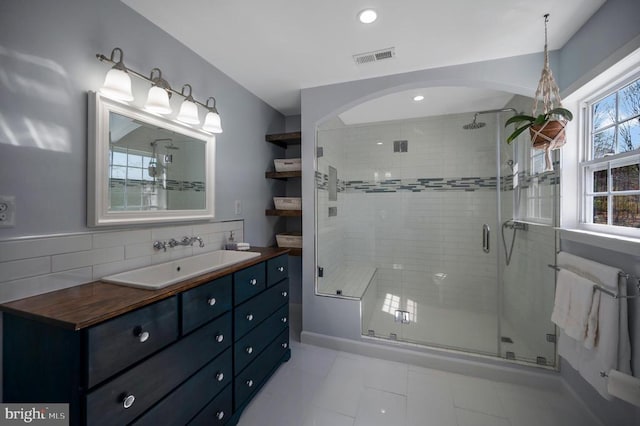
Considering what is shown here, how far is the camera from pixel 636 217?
1.31m

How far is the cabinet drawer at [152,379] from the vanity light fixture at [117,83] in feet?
4.24

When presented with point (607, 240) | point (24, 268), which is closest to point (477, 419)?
point (607, 240)

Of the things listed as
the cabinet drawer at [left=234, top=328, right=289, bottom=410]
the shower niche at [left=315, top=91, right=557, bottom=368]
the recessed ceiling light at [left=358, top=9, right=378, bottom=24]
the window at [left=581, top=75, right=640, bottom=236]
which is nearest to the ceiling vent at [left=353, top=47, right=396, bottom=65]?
the recessed ceiling light at [left=358, top=9, right=378, bottom=24]

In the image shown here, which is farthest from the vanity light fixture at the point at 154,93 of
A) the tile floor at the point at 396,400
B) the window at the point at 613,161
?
the window at the point at 613,161

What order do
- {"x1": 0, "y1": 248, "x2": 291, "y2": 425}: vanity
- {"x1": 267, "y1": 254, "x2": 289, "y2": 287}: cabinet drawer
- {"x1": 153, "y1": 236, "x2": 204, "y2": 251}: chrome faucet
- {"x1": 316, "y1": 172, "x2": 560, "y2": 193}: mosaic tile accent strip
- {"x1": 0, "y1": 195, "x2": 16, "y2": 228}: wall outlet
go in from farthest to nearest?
{"x1": 316, "y1": 172, "x2": 560, "y2": 193}: mosaic tile accent strip → {"x1": 267, "y1": 254, "x2": 289, "y2": 287}: cabinet drawer → {"x1": 153, "y1": 236, "x2": 204, "y2": 251}: chrome faucet → {"x1": 0, "y1": 195, "x2": 16, "y2": 228}: wall outlet → {"x1": 0, "y1": 248, "x2": 291, "y2": 425}: vanity

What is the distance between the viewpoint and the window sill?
1.18m

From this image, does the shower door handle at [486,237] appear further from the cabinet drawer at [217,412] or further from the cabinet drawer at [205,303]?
the cabinet drawer at [217,412]

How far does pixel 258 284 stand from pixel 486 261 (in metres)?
2.20

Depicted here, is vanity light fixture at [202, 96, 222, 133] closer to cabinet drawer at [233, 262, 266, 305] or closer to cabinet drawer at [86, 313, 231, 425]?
cabinet drawer at [233, 262, 266, 305]

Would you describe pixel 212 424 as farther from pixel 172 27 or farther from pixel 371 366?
pixel 172 27

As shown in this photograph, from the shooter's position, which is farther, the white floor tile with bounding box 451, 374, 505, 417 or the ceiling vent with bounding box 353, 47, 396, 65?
the ceiling vent with bounding box 353, 47, 396, 65

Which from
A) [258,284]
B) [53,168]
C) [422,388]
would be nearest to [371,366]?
[422,388]

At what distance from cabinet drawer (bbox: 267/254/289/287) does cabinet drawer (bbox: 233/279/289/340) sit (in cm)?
5

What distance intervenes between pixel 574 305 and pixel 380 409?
52.8 inches
